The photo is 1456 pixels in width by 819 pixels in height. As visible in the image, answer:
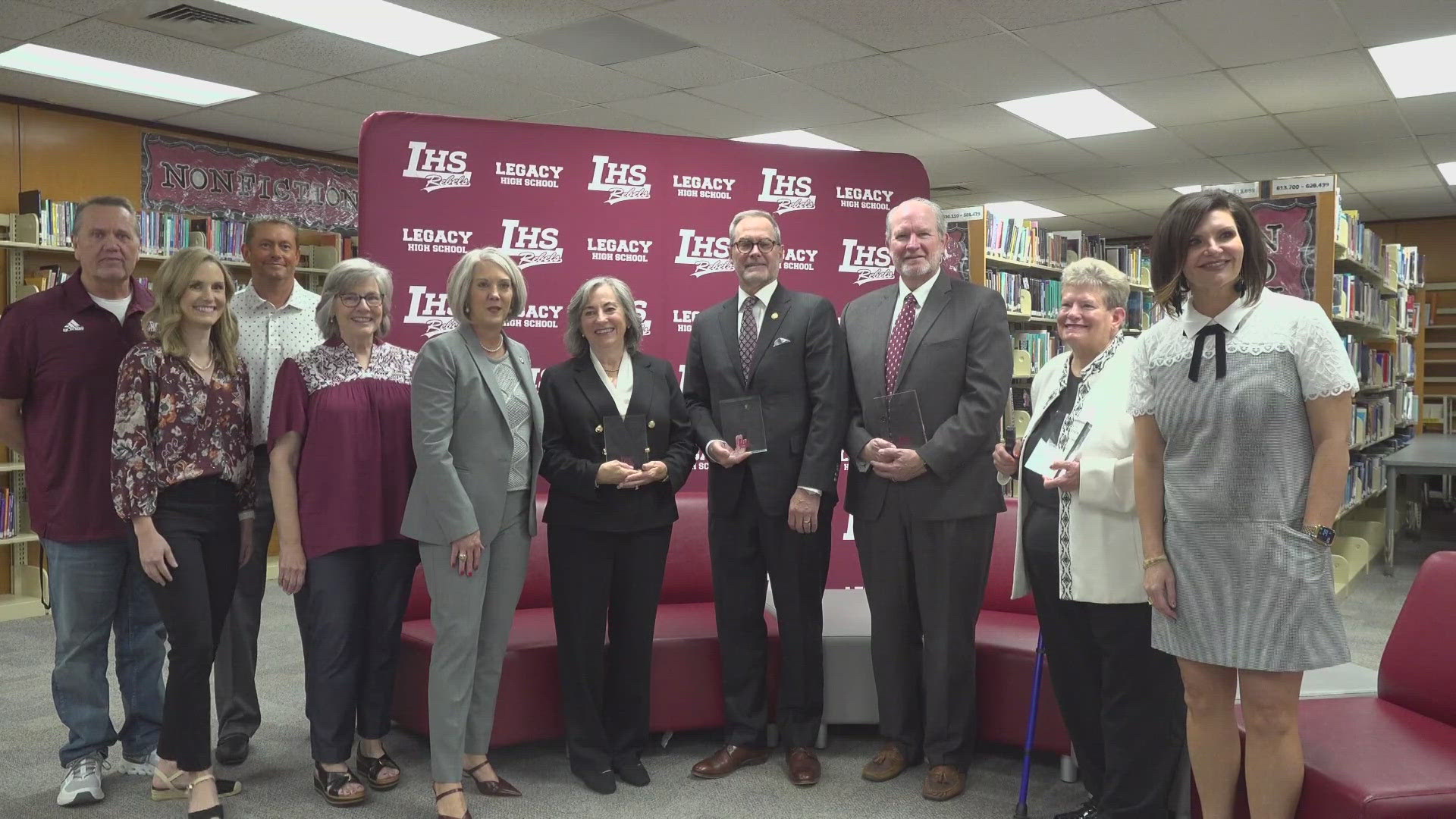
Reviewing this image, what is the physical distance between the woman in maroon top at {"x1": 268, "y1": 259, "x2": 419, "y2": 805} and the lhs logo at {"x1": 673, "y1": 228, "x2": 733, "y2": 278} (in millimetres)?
1717

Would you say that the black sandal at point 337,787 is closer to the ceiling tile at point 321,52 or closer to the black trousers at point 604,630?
the black trousers at point 604,630

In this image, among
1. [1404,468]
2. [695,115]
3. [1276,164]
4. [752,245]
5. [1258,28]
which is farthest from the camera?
[1276,164]

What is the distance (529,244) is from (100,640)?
2.12 meters

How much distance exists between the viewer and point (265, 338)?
11.6ft

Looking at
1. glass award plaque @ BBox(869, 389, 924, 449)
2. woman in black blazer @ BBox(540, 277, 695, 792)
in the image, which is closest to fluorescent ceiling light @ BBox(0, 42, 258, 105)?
woman in black blazer @ BBox(540, 277, 695, 792)

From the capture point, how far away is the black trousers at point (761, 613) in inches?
133

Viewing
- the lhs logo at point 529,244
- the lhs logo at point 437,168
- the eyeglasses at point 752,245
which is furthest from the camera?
the lhs logo at point 529,244

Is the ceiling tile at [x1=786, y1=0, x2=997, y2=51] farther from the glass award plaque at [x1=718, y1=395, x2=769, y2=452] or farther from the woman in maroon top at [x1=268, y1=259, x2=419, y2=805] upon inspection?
the woman in maroon top at [x1=268, y1=259, x2=419, y2=805]

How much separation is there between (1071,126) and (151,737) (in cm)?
719

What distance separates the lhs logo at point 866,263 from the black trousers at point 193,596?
2879mm

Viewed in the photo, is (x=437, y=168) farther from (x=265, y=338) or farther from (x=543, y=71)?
(x=543, y=71)

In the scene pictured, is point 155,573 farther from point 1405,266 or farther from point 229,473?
point 1405,266

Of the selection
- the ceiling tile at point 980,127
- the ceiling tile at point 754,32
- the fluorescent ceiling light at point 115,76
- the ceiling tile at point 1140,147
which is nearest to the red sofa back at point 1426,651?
the ceiling tile at point 754,32

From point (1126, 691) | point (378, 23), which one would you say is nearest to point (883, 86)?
point (378, 23)
